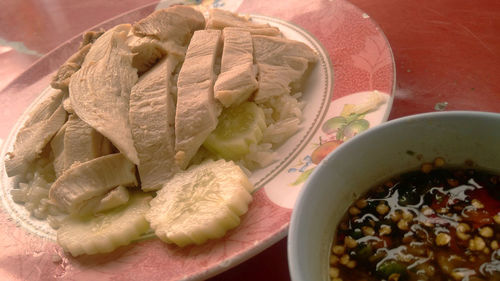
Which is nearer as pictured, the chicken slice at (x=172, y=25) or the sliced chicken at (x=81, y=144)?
the sliced chicken at (x=81, y=144)

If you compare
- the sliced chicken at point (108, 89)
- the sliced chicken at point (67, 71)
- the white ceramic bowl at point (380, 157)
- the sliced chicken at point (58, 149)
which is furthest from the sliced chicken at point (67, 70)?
the white ceramic bowl at point (380, 157)

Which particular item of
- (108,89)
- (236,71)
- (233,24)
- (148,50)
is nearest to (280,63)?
(236,71)

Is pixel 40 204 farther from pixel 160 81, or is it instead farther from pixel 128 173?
pixel 160 81

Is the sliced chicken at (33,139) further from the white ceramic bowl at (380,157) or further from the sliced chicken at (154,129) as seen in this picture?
the white ceramic bowl at (380,157)

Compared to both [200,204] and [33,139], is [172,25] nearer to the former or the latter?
[33,139]

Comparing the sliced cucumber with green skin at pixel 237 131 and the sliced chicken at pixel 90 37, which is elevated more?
the sliced chicken at pixel 90 37

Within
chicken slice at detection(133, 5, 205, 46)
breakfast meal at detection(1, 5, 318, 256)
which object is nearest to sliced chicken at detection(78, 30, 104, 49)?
breakfast meal at detection(1, 5, 318, 256)

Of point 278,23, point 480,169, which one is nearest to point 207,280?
point 480,169
